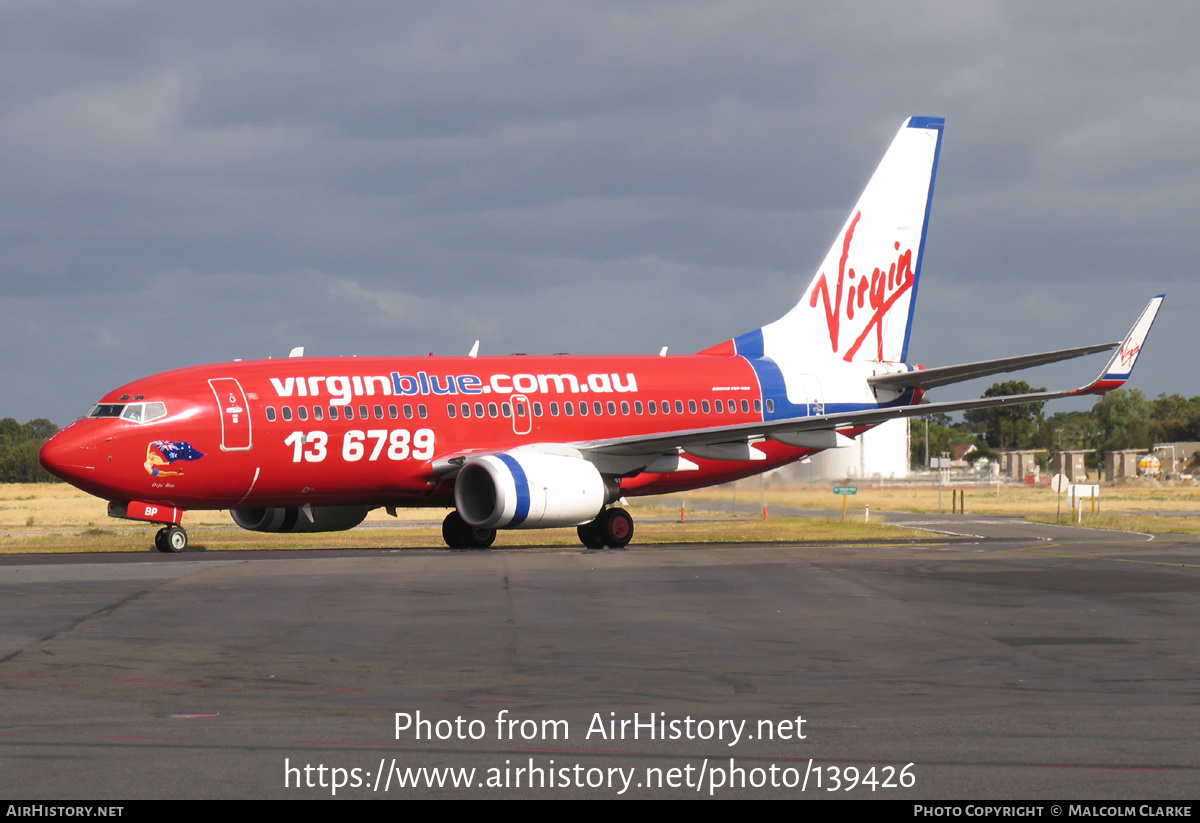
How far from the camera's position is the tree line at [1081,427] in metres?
165

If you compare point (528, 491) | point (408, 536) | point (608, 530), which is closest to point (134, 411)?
point (528, 491)

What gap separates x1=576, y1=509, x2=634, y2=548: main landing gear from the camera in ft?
100

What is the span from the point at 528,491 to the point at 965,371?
12.0 meters

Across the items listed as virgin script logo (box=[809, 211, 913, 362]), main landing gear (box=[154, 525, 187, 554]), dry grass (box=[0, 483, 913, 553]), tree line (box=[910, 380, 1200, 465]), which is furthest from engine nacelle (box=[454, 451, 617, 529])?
tree line (box=[910, 380, 1200, 465])

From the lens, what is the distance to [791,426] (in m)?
30.5

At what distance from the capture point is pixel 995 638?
13.9 meters

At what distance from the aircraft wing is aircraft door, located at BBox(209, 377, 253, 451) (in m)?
7.13

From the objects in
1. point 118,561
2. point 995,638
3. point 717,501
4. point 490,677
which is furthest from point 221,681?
point 717,501

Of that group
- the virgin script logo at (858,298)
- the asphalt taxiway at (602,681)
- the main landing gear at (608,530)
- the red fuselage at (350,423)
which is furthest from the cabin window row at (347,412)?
the virgin script logo at (858,298)

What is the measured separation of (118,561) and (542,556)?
25.3 ft

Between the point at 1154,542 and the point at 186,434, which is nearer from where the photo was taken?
the point at 186,434

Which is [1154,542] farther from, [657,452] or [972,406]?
[657,452]

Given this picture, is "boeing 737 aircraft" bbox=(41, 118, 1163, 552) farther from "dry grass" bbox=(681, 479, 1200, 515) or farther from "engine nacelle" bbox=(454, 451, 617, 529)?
"dry grass" bbox=(681, 479, 1200, 515)

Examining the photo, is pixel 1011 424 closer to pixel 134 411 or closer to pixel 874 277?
pixel 874 277
